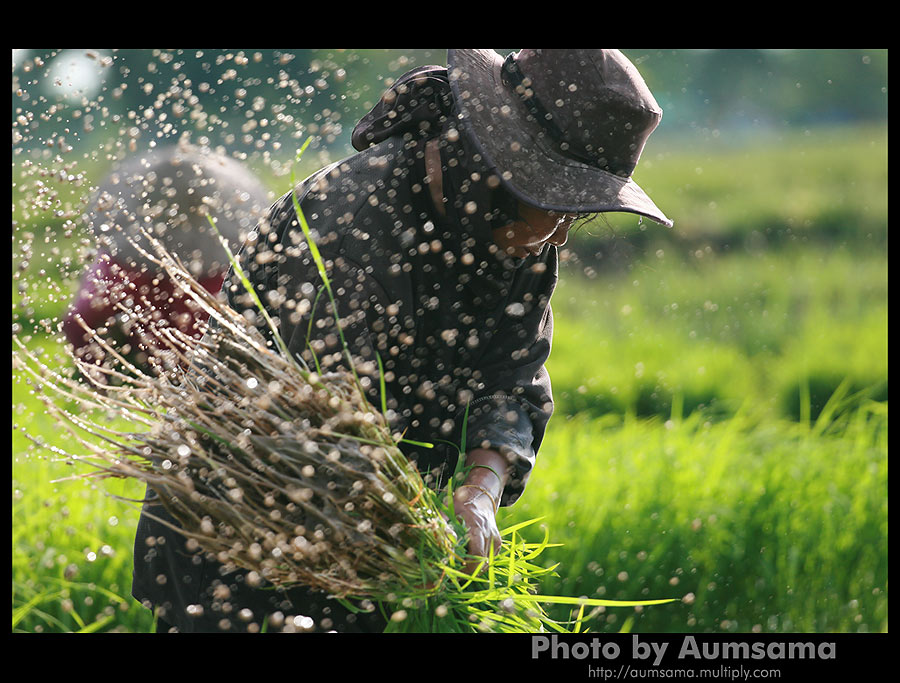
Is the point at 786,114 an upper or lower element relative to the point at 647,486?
upper

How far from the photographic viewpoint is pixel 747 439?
4875 millimetres

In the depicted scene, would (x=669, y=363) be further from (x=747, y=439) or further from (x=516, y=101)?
(x=516, y=101)

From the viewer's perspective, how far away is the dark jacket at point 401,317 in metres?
2.05

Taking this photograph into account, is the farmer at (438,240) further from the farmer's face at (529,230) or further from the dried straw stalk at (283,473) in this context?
the dried straw stalk at (283,473)

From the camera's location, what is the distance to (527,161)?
2070mm

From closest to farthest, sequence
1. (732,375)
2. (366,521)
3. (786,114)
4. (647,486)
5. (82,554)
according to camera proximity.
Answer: (366,521) < (82,554) < (647,486) < (732,375) < (786,114)

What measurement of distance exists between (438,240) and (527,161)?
273mm

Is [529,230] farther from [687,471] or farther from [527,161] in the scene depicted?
[687,471]

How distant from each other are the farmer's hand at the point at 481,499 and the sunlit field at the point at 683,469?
28.4 inches

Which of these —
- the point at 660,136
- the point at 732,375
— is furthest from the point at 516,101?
the point at 660,136

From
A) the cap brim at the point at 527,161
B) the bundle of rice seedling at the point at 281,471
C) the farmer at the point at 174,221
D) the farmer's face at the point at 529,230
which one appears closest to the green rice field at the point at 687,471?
the bundle of rice seedling at the point at 281,471

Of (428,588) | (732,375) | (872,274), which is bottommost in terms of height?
(428,588)

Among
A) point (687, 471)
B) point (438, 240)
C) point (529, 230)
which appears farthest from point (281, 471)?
point (687, 471)

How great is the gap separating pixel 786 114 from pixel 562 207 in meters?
21.9
